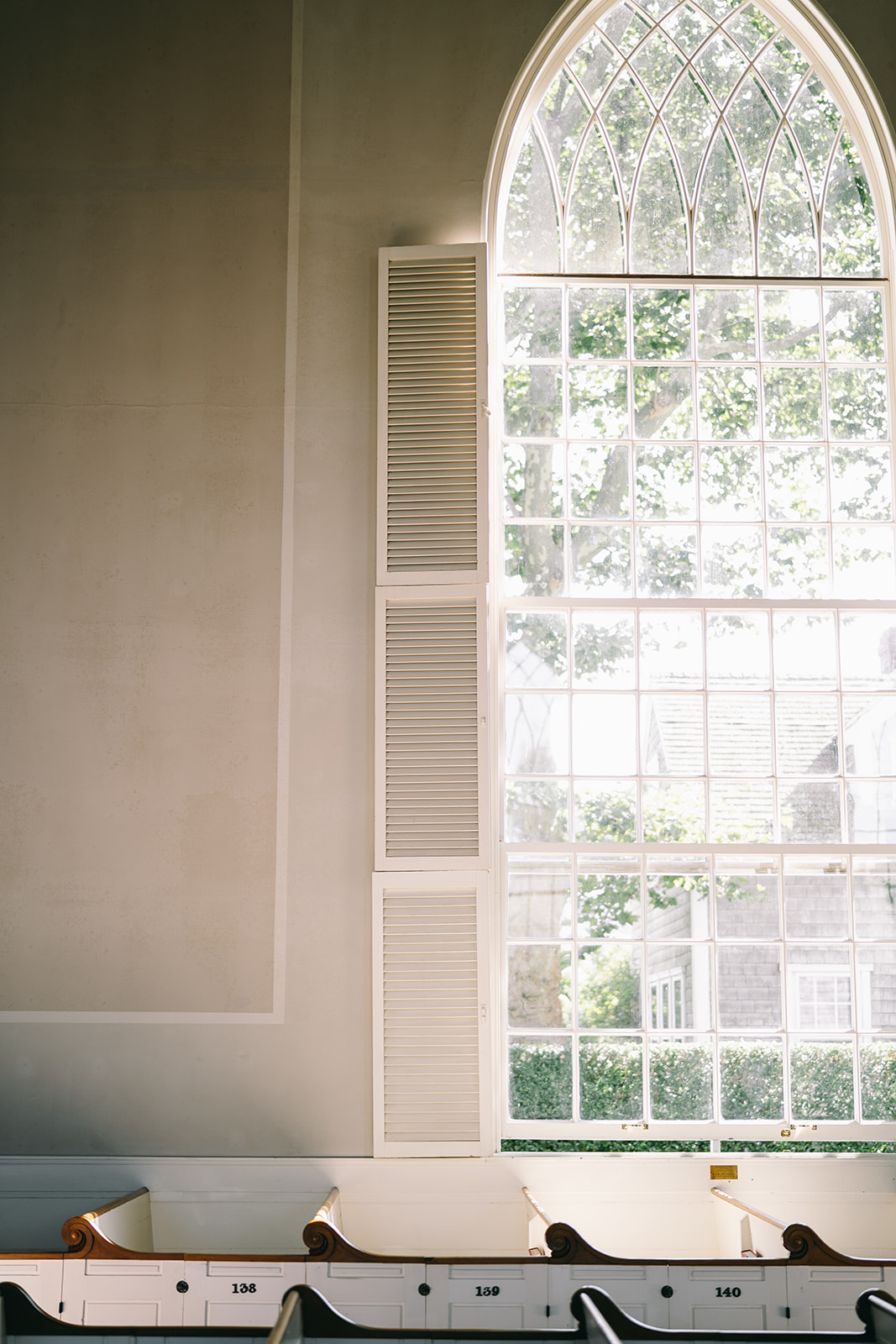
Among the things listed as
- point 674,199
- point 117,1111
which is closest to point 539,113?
point 674,199

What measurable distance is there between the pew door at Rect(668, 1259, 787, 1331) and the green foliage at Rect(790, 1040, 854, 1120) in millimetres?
926

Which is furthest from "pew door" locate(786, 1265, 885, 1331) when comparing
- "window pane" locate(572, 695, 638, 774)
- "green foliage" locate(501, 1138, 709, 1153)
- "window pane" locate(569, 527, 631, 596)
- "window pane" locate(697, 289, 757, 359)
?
"window pane" locate(697, 289, 757, 359)

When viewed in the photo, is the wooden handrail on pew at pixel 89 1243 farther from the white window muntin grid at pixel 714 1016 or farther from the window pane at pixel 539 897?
the window pane at pixel 539 897

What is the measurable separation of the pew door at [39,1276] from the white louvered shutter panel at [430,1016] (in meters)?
1.07

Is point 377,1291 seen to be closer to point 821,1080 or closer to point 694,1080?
point 694,1080

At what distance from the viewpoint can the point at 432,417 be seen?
4180 mm

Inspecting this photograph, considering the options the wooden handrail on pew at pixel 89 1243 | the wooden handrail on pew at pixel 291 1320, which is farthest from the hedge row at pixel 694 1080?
the wooden handrail on pew at pixel 291 1320

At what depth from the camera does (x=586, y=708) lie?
418cm

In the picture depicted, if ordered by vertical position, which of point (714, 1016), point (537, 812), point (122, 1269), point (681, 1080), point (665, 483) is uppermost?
point (665, 483)

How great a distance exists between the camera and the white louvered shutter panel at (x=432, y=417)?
411 cm

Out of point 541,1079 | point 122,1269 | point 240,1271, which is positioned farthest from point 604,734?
point 122,1269

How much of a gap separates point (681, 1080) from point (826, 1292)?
97 centimetres

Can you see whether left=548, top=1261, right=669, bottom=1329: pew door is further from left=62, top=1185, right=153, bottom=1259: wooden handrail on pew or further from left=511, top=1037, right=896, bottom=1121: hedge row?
left=62, top=1185, right=153, bottom=1259: wooden handrail on pew

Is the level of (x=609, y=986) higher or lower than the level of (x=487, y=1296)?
higher
